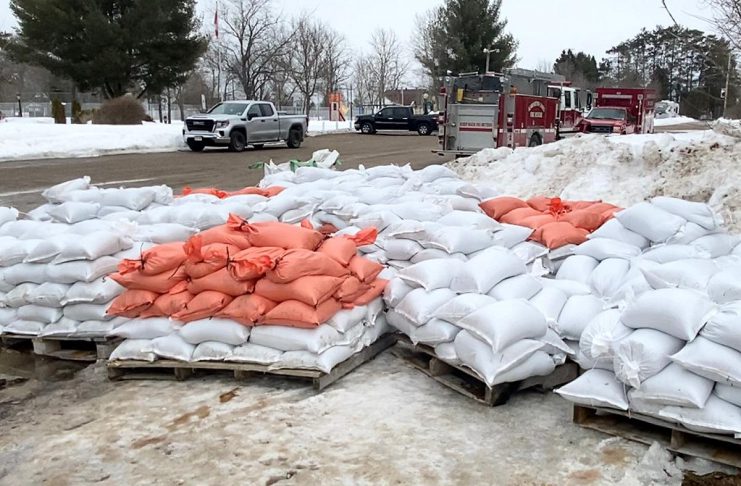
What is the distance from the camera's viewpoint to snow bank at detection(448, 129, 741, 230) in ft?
26.1

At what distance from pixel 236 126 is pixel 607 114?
13636 mm

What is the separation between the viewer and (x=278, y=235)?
4977 mm

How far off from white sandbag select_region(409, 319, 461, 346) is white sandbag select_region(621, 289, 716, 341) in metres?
1.07

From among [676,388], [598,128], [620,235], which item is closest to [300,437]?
[676,388]

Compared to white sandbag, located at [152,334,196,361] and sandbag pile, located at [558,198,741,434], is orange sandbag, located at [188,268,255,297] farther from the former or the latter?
sandbag pile, located at [558,198,741,434]

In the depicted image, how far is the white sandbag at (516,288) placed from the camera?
4438mm

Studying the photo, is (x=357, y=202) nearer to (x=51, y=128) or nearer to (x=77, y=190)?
(x=77, y=190)

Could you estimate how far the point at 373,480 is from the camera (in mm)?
3240

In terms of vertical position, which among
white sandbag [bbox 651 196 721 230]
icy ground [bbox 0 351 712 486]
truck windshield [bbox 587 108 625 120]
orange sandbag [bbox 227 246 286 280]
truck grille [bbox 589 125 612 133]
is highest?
truck windshield [bbox 587 108 625 120]

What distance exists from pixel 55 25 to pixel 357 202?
33.2 meters

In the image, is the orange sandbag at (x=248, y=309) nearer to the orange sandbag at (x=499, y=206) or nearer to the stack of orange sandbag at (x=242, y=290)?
the stack of orange sandbag at (x=242, y=290)

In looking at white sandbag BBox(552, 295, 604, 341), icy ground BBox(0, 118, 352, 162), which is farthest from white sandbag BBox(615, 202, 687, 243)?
icy ground BBox(0, 118, 352, 162)

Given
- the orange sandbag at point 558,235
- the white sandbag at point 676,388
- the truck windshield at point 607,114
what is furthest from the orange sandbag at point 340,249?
the truck windshield at point 607,114

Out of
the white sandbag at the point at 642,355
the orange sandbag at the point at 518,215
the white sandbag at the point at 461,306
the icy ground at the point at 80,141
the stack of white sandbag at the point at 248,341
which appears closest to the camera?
the white sandbag at the point at 642,355
